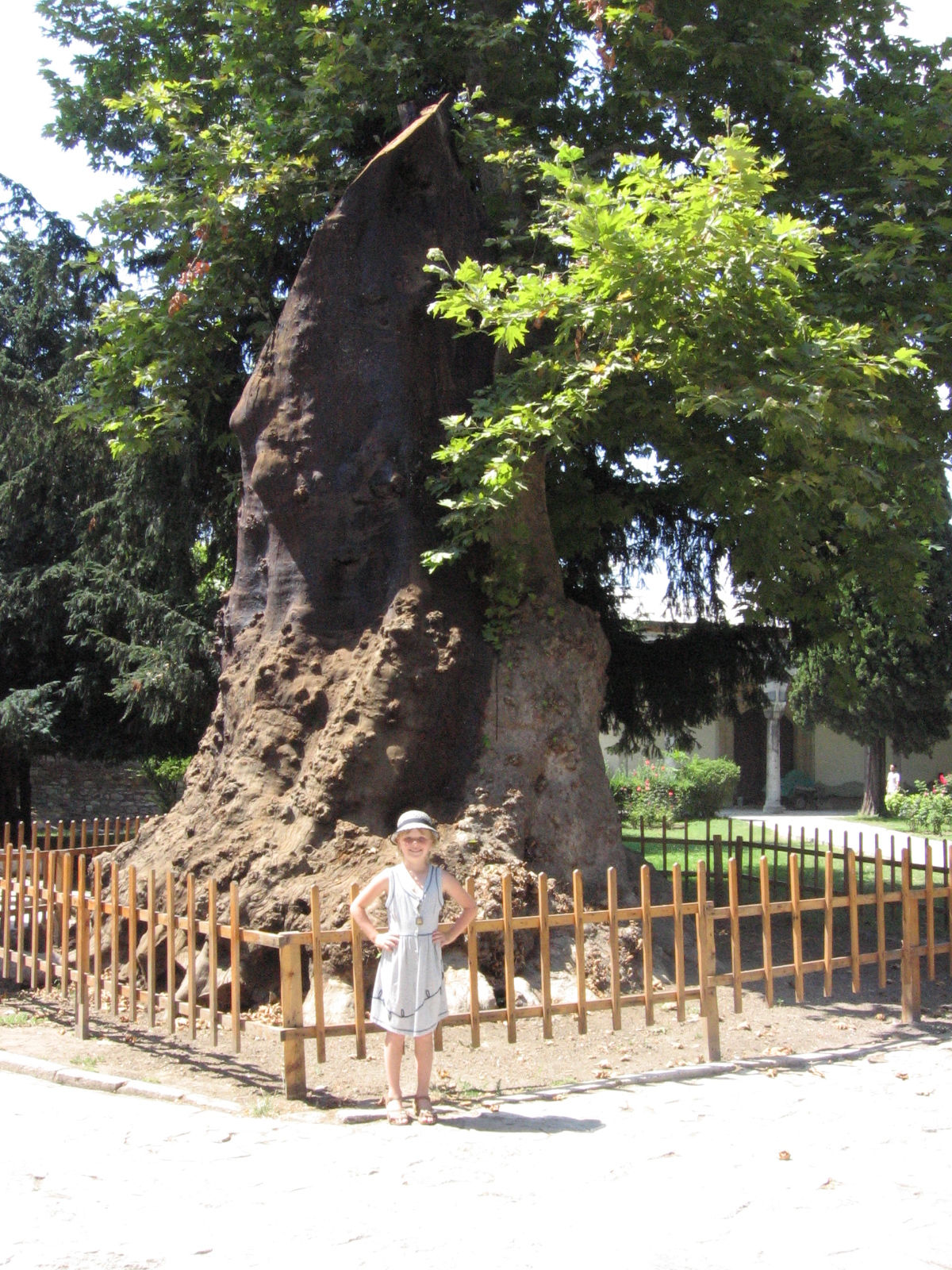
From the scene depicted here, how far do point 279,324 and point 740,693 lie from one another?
7218 mm

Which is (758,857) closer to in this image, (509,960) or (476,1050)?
(476,1050)

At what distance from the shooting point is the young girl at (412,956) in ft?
18.2

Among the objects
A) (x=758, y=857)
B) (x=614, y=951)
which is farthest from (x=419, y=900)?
(x=758, y=857)

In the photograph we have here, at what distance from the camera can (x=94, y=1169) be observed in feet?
15.9

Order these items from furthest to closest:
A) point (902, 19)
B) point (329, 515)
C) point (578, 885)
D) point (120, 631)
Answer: point (120, 631) < point (902, 19) < point (329, 515) < point (578, 885)

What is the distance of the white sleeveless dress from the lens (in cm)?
556

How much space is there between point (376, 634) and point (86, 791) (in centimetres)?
1506

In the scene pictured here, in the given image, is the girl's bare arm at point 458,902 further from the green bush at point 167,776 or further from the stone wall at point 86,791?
the stone wall at point 86,791

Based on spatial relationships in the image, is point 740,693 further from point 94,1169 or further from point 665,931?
point 94,1169

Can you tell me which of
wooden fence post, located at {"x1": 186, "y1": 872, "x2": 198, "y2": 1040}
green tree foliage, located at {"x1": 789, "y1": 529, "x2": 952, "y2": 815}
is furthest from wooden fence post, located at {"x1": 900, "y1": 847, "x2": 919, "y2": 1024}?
green tree foliage, located at {"x1": 789, "y1": 529, "x2": 952, "y2": 815}

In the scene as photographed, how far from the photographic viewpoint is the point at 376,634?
942 centimetres

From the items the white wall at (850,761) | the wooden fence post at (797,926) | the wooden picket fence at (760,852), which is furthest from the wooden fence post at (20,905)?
the white wall at (850,761)

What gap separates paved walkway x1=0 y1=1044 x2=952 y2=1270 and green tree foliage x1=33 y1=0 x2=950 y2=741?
4399 mm

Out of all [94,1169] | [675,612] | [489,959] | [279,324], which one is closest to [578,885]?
[489,959]
